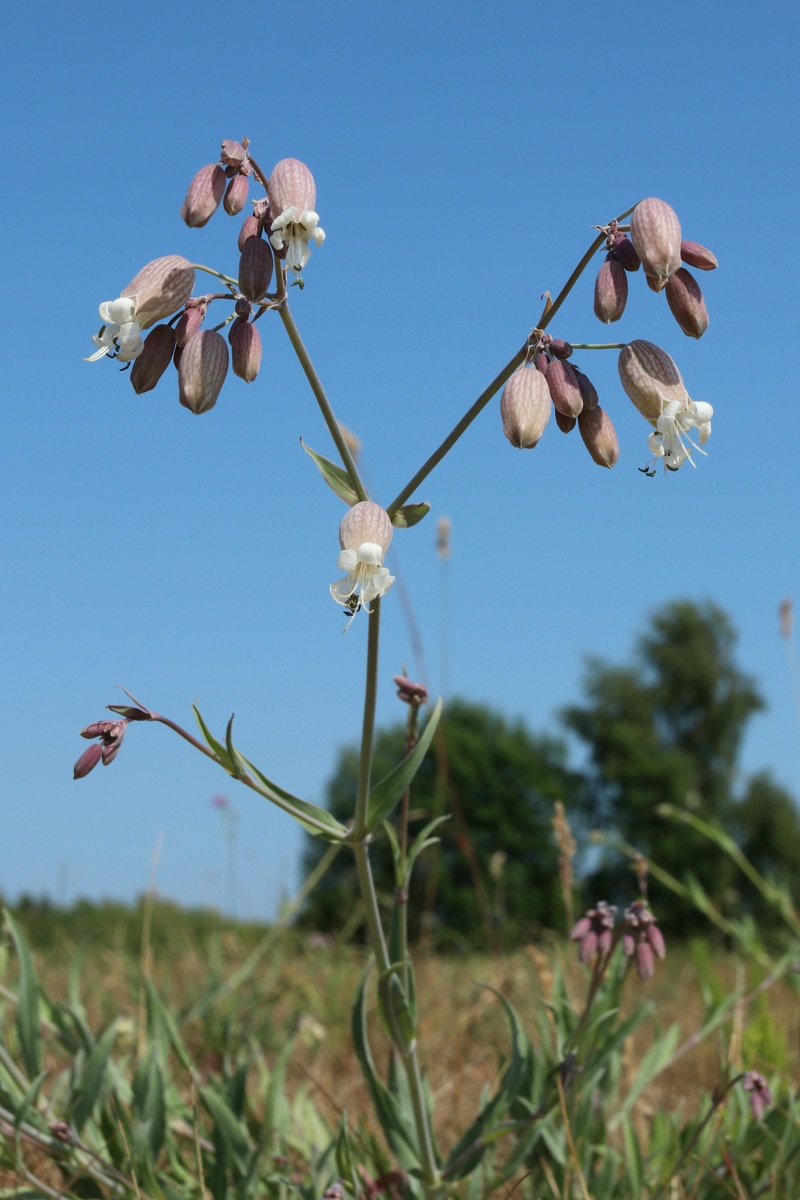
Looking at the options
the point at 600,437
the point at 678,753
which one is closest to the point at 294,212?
the point at 600,437

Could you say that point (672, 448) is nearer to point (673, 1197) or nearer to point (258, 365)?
point (258, 365)

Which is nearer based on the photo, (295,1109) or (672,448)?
(672,448)

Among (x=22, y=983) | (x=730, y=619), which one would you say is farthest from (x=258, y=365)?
(x=730, y=619)

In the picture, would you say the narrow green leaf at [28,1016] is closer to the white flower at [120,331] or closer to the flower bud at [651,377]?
the white flower at [120,331]

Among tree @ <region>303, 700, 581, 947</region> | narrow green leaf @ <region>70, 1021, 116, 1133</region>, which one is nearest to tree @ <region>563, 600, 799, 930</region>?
tree @ <region>303, 700, 581, 947</region>

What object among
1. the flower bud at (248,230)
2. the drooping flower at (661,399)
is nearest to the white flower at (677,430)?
the drooping flower at (661,399)

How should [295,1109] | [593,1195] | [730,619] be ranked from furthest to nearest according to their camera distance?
[730,619], [295,1109], [593,1195]
